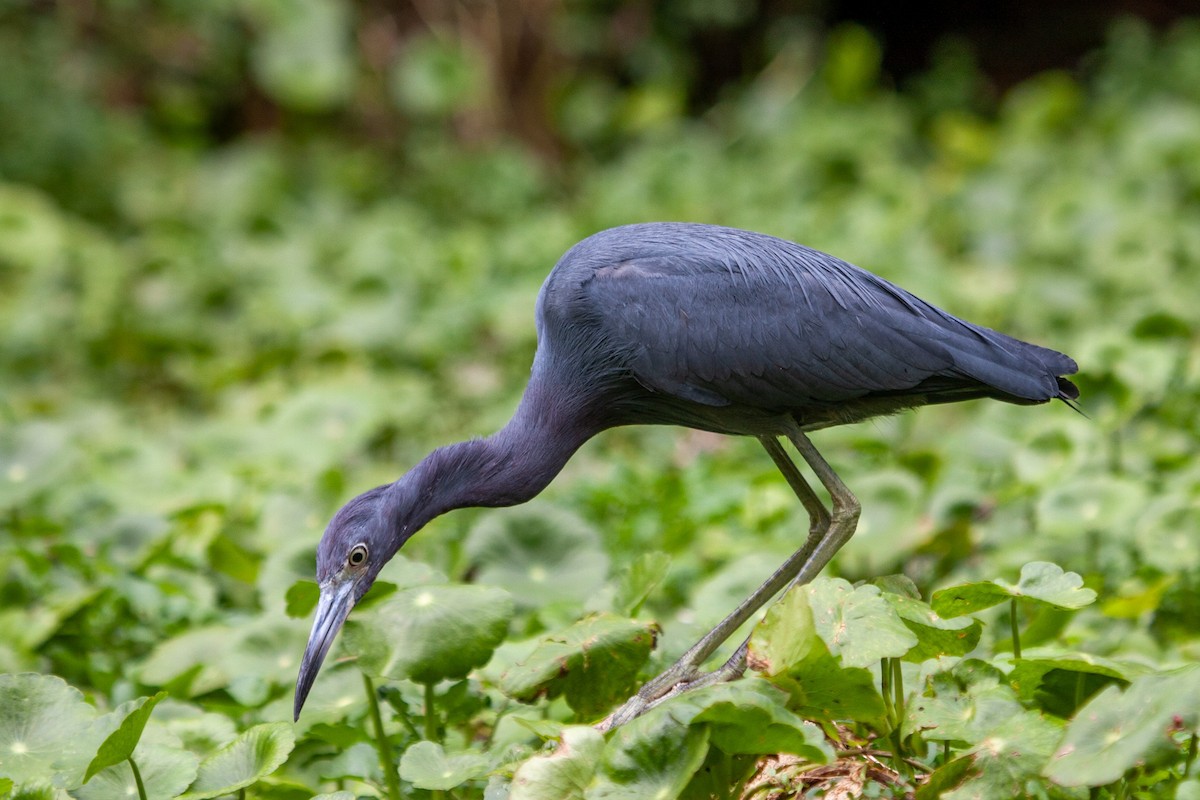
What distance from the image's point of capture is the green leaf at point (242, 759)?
112 inches

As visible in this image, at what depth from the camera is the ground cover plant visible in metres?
2.82

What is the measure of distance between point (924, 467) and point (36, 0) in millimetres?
8189

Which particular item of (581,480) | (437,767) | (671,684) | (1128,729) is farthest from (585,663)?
(581,480)

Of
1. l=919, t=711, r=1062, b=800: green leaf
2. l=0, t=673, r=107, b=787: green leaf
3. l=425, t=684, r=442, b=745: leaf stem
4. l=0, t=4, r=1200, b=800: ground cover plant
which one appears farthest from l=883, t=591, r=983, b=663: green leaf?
l=0, t=673, r=107, b=787: green leaf

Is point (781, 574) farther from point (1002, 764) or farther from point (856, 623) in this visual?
point (1002, 764)

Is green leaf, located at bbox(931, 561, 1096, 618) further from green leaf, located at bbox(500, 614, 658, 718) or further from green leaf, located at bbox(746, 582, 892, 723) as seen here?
green leaf, located at bbox(500, 614, 658, 718)

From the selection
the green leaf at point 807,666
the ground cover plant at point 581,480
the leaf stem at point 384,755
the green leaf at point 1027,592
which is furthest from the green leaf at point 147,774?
the green leaf at point 1027,592

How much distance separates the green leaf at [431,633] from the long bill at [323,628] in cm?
5

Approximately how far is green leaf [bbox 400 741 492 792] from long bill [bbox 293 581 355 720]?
0.32 m

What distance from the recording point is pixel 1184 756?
2.77m

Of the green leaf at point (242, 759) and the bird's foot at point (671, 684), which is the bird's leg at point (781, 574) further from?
the green leaf at point (242, 759)

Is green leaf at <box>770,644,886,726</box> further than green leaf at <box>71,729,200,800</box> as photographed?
No

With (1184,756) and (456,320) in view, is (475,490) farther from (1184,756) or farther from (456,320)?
(456,320)

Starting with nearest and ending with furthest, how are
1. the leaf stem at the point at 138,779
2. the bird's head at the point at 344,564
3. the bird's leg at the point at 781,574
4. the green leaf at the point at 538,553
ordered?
the leaf stem at the point at 138,779, the bird's head at the point at 344,564, the bird's leg at the point at 781,574, the green leaf at the point at 538,553
